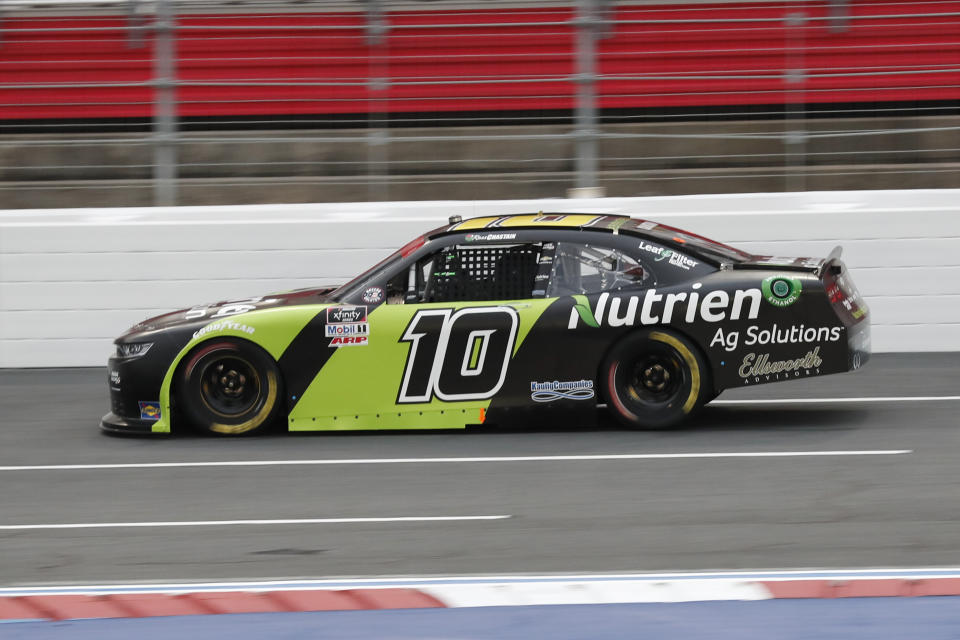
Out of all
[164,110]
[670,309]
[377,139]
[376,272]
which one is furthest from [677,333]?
[164,110]

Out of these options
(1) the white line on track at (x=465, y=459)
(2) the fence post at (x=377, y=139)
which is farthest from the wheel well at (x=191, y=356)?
(2) the fence post at (x=377, y=139)

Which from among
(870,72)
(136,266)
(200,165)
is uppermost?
(870,72)

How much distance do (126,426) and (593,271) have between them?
10.3 feet

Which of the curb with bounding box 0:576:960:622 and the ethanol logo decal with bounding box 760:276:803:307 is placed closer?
the curb with bounding box 0:576:960:622

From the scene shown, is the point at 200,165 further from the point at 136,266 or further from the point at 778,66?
the point at 778,66

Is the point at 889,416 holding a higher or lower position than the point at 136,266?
lower

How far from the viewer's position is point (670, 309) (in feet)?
26.2

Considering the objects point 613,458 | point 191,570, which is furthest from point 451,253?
point 191,570

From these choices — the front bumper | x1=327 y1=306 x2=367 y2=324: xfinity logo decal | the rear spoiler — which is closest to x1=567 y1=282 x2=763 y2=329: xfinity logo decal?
the rear spoiler

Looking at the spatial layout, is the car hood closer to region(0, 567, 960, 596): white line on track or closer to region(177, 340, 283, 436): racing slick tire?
region(177, 340, 283, 436): racing slick tire

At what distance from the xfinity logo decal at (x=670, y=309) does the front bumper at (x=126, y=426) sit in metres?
2.77

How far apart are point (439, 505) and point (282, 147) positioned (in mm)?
6352

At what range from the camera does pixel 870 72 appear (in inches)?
505

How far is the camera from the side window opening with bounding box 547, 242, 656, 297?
8141mm
